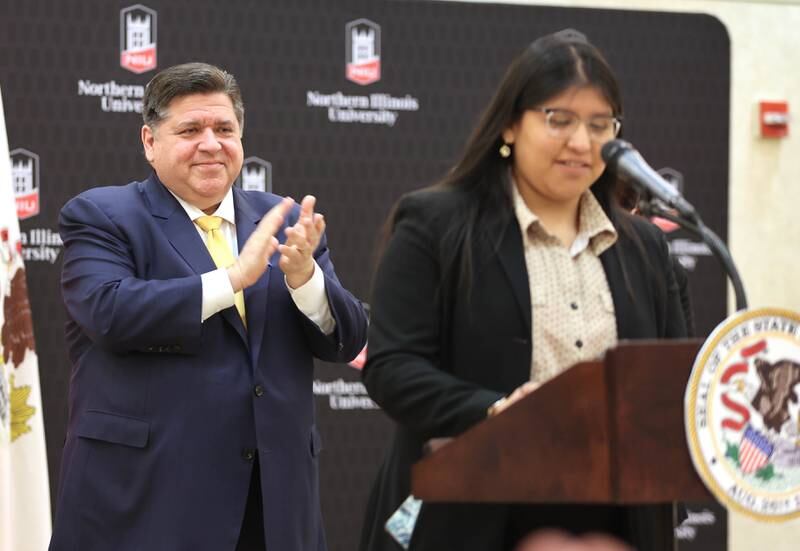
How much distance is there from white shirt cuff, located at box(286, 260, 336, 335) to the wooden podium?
1.07 meters

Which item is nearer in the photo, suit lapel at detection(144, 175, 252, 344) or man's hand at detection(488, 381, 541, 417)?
man's hand at detection(488, 381, 541, 417)

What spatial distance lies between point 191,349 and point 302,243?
1.14 feet

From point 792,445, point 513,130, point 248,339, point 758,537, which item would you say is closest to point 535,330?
point 513,130

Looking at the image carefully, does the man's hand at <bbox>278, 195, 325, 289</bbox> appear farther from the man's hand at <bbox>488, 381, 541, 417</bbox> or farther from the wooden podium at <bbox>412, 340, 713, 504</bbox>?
the wooden podium at <bbox>412, 340, 713, 504</bbox>

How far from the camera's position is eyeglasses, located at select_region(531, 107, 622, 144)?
2.01 metres

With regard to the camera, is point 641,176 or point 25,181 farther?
point 25,181

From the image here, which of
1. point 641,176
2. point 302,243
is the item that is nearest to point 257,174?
point 302,243

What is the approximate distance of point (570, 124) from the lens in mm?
2012

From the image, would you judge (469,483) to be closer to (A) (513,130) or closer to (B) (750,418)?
(B) (750,418)

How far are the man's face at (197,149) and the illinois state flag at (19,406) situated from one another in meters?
1.15

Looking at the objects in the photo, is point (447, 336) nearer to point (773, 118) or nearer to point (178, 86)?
point (178, 86)

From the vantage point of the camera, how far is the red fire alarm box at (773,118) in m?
5.25

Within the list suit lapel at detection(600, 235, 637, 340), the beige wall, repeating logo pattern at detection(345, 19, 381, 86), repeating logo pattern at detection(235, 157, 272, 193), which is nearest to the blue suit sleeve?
suit lapel at detection(600, 235, 637, 340)

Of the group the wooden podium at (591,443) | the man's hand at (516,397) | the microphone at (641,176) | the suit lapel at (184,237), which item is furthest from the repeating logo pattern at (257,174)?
the wooden podium at (591,443)
